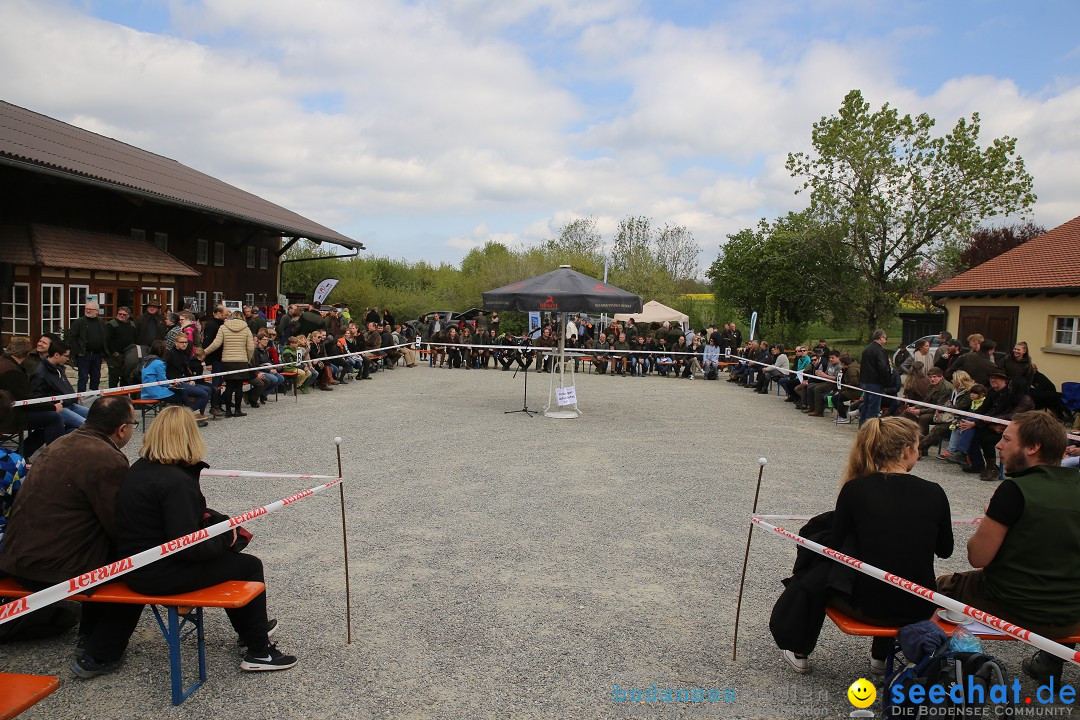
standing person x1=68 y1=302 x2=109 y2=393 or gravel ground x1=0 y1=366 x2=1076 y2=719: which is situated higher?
standing person x1=68 y1=302 x2=109 y2=393

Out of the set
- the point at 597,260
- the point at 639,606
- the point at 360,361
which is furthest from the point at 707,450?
the point at 597,260

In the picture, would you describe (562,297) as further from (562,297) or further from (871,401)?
(871,401)

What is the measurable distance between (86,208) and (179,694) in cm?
1892

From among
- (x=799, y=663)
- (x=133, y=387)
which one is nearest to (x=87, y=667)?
(x=799, y=663)

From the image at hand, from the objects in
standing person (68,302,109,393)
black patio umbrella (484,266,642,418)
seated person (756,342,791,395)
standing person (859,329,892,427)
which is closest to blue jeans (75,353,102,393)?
standing person (68,302,109,393)

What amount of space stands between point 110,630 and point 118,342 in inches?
411

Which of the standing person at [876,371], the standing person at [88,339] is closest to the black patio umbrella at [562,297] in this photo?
the standing person at [876,371]

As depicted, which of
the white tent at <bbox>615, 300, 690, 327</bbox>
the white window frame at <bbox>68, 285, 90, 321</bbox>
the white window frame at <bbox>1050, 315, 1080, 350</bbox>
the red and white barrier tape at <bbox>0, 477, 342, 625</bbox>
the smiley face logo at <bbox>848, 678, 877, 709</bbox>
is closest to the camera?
the red and white barrier tape at <bbox>0, 477, 342, 625</bbox>

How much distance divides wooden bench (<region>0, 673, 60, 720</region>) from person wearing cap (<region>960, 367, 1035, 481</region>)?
10062 millimetres

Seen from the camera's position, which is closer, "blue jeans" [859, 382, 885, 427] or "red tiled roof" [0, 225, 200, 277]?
"blue jeans" [859, 382, 885, 427]

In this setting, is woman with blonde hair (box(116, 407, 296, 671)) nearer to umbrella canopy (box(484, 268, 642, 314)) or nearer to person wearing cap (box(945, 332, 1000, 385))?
umbrella canopy (box(484, 268, 642, 314))

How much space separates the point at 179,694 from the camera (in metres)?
3.62

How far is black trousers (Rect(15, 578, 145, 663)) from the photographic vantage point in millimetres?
3834

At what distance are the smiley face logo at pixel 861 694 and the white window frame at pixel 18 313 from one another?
17397 millimetres
